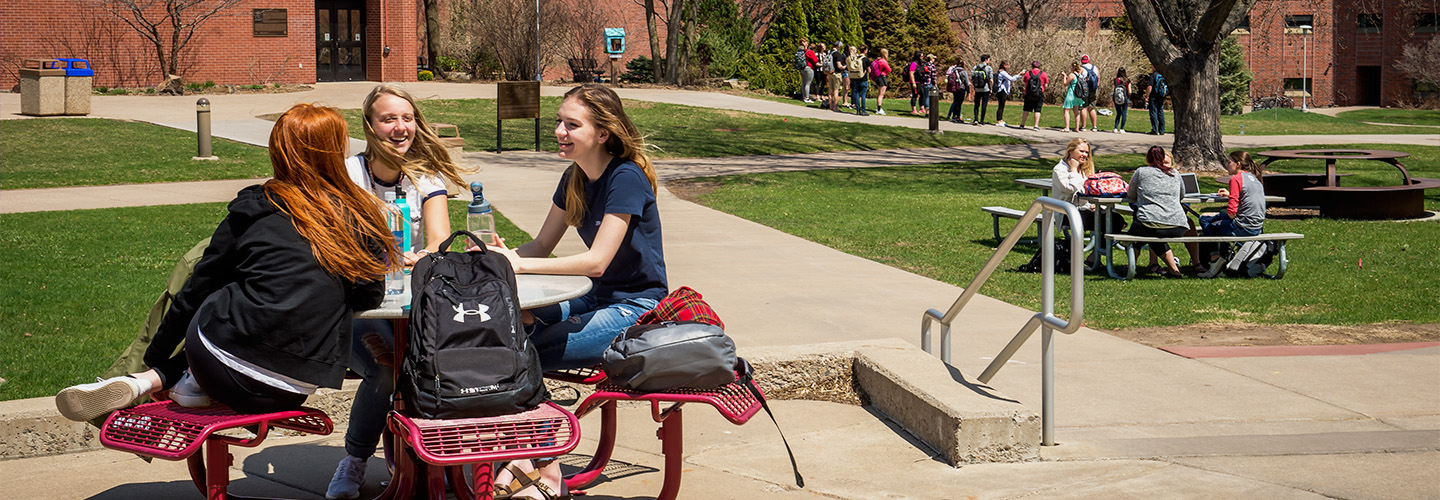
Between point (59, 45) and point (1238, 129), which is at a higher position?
point (59, 45)

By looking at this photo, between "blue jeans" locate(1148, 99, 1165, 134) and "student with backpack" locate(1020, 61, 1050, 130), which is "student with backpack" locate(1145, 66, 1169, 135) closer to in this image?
"blue jeans" locate(1148, 99, 1165, 134)

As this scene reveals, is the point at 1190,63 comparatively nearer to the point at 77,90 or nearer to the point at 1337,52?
the point at 77,90

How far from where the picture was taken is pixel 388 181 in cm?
496

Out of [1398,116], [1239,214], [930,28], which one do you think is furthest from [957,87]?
[1239,214]

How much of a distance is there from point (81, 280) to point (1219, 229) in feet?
28.7

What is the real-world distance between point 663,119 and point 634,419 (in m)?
22.6

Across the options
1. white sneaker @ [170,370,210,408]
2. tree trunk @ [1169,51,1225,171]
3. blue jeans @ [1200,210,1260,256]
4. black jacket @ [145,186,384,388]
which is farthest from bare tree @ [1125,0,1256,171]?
white sneaker @ [170,370,210,408]

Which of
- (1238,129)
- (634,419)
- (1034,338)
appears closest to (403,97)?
(634,419)

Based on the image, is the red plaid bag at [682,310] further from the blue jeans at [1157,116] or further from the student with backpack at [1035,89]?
the blue jeans at [1157,116]

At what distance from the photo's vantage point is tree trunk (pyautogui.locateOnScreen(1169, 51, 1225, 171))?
20047 mm

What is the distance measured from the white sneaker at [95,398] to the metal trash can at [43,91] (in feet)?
77.0

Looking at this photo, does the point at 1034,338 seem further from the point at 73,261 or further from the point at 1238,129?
the point at 1238,129

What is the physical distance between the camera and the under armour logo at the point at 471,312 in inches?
137

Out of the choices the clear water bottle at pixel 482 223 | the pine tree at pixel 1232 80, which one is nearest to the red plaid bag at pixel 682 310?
the clear water bottle at pixel 482 223
